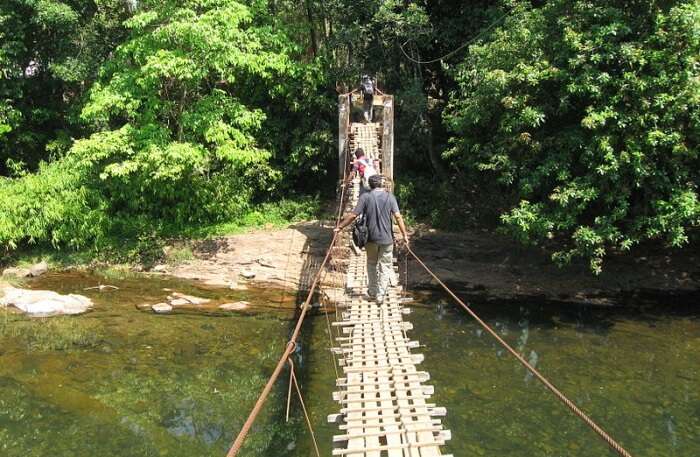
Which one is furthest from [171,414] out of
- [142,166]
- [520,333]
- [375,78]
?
[375,78]

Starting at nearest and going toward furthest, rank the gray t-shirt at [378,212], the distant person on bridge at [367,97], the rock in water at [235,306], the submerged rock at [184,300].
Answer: the gray t-shirt at [378,212]
the rock in water at [235,306]
the submerged rock at [184,300]
the distant person on bridge at [367,97]

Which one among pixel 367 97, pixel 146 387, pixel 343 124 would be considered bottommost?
pixel 146 387

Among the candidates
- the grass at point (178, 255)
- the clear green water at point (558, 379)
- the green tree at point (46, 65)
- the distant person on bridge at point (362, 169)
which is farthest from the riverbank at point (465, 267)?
the green tree at point (46, 65)

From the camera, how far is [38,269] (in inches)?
430

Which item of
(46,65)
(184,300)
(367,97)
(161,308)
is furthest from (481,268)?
(46,65)

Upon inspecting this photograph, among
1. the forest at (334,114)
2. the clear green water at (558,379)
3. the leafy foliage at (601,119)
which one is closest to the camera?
the clear green water at (558,379)

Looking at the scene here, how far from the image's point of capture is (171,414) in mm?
6246

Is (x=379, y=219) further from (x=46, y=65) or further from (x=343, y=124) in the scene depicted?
(x=46, y=65)

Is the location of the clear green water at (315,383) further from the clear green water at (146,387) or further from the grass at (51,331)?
the grass at (51,331)

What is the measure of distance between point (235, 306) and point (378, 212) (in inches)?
189

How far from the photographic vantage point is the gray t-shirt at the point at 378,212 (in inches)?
211

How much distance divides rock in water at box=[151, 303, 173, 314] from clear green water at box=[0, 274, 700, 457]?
171mm

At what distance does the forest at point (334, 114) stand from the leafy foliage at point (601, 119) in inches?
1.3

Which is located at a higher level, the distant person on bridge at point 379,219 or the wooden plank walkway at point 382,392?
the distant person on bridge at point 379,219
